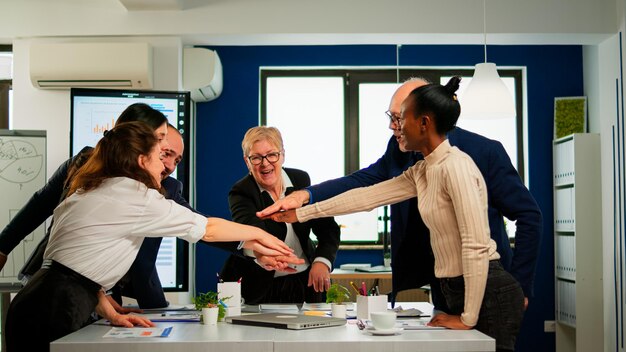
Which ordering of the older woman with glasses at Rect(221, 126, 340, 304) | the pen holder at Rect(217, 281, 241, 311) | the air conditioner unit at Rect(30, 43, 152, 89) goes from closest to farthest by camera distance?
1. the pen holder at Rect(217, 281, 241, 311)
2. the older woman with glasses at Rect(221, 126, 340, 304)
3. the air conditioner unit at Rect(30, 43, 152, 89)

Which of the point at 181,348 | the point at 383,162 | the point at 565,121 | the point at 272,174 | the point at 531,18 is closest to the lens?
the point at 181,348

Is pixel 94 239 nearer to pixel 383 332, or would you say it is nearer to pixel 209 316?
pixel 209 316

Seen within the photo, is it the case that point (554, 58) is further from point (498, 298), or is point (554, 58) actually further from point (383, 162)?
point (498, 298)

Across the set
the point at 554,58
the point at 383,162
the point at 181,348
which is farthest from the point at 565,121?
the point at 181,348

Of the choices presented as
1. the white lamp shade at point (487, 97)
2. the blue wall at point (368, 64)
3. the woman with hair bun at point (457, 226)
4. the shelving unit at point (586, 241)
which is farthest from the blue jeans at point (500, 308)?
the blue wall at point (368, 64)

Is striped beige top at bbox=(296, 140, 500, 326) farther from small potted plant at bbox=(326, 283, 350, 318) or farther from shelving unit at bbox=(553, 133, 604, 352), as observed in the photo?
shelving unit at bbox=(553, 133, 604, 352)

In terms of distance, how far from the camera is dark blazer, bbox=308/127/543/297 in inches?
102

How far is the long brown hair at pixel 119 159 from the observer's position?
8.02 feet

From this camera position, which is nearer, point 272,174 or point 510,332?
point 510,332

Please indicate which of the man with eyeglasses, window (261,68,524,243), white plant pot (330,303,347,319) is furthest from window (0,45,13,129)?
white plant pot (330,303,347,319)

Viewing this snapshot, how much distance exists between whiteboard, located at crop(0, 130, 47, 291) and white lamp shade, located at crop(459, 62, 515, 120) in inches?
109

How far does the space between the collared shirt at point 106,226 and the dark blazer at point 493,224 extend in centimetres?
90

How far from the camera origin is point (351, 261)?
664cm

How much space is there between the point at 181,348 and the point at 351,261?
15.0 ft
